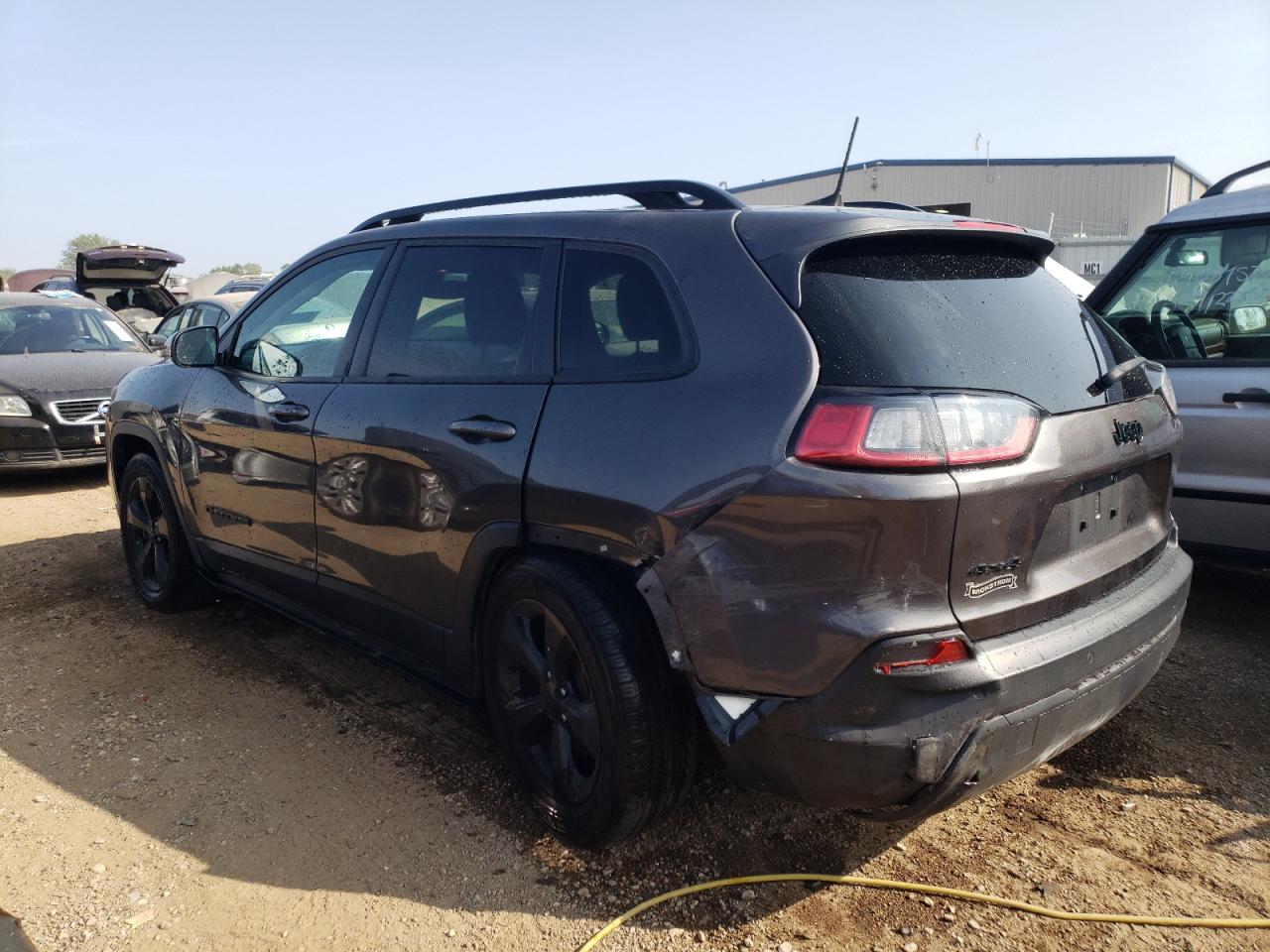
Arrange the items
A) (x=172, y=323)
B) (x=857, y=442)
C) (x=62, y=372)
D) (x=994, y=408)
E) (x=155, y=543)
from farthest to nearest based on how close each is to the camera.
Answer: (x=172, y=323) < (x=62, y=372) < (x=155, y=543) < (x=994, y=408) < (x=857, y=442)

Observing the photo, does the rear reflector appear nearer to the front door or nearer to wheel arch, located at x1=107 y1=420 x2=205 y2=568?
the front door

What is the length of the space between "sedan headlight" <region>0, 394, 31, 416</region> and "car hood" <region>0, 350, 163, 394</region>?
0.26ft

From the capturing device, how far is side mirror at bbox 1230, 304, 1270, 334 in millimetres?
4297

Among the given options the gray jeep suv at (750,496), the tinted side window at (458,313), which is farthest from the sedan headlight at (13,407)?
the tinted side window at (458,313)

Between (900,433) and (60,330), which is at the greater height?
(900,433)

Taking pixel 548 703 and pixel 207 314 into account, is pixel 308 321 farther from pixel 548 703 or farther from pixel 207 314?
pixel 207 314

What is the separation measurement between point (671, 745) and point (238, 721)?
197cm

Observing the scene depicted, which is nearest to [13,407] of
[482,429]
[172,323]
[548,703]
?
[172,323]

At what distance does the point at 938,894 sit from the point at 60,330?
9574 mm

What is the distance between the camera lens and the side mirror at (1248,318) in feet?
14.1

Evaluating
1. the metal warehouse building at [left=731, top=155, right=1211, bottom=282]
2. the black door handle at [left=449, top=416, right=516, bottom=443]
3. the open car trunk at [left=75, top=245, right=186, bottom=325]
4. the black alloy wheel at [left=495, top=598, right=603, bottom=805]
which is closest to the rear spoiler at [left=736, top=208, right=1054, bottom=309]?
the black door handle at [left=449, top=416, right=516, bottom=443]

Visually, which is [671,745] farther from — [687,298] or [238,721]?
[238,721]

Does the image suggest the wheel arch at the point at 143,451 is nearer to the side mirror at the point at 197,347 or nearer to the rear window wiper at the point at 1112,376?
the side mirror at the point at 197,347

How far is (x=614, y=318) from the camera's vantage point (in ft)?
9.40
